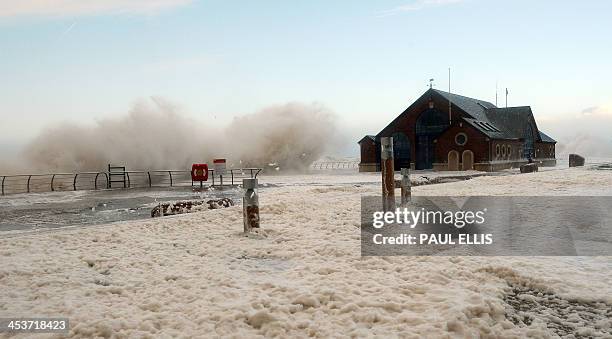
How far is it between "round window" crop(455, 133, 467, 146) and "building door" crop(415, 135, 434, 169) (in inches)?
140

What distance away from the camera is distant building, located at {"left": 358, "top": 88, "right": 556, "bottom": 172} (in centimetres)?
→ 4253

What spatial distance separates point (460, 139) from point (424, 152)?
453 cm

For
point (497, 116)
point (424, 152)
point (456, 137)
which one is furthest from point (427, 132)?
point (497, 116)

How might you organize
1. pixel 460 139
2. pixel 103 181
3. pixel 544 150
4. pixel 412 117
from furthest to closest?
pixel 544 150
pixel 412 117
pixel 103 181
pixel 460 139

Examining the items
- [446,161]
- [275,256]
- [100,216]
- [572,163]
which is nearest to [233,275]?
[275,256]

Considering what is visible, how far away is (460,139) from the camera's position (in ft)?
142

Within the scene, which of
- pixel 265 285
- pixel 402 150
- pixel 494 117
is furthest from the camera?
pixel 494 117

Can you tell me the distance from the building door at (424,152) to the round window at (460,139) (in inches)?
140

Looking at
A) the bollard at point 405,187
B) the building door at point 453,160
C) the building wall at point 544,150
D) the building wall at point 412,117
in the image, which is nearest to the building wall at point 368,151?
the building wall at point 412,117

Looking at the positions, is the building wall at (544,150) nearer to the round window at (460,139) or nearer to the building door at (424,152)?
the building door at (424,152)

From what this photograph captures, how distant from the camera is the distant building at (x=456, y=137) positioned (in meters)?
42.5

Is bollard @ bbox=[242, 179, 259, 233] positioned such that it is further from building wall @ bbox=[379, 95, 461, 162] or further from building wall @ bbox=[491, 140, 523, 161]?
building wall @ bbox=[379, 95, 461, 162]

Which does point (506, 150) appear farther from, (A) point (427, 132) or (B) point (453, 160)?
(A) point (427, 132)

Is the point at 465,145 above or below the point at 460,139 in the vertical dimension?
below
